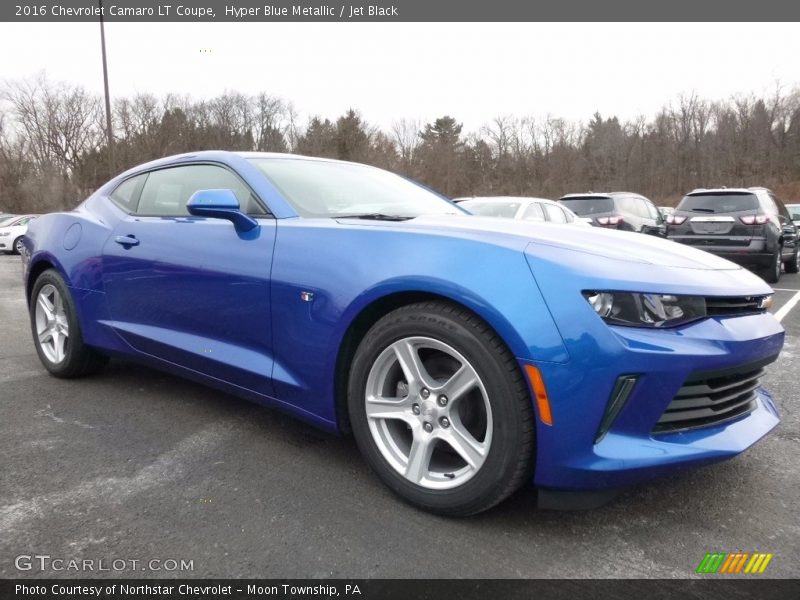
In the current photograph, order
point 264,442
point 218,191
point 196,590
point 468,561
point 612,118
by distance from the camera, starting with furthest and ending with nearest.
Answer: point 612,118
point 264,442
point 218,191
point 468,561
point 196,590

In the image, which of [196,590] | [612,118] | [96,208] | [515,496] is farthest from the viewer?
[612,118]

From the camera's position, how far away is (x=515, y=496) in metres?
2.15

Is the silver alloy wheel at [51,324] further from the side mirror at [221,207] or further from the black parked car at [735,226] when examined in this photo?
the black parked car at [735,226]

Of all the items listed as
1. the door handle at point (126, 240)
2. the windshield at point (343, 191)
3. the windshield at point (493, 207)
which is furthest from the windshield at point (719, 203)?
the door handle at point (126, 240)

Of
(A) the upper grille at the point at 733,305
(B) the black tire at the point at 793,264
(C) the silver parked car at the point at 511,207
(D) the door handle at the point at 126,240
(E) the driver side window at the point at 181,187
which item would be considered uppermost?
(E) the driver side window at the point at 181,187

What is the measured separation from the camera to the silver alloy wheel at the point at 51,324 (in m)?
3.64

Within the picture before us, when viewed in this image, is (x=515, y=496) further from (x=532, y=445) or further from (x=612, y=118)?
(x=612, y=118)

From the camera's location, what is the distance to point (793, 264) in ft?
35.0

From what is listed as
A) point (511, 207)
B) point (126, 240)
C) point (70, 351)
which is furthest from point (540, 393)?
point (511, 207)

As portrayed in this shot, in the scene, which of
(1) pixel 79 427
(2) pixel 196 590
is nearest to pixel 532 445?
Result: (2) pixel 196 590

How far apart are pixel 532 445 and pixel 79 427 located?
91.6 inches

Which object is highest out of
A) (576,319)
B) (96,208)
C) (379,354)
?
(96,208)

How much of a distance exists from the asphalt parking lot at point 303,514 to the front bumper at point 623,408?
28 centimetres

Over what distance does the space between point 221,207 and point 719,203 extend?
28.5ft
